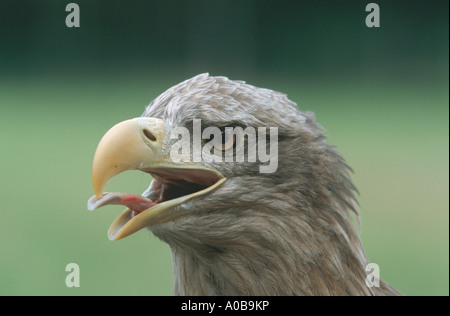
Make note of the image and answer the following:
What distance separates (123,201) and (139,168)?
0.06m

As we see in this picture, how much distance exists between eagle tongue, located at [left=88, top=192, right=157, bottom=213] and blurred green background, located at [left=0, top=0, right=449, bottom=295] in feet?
6.51

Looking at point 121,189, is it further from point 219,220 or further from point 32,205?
point 219,220

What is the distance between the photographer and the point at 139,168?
1089 millimetres

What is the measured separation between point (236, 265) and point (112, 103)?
369 centimetres

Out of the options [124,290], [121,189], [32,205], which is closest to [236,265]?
[124,290]

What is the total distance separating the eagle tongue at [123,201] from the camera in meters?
1.07

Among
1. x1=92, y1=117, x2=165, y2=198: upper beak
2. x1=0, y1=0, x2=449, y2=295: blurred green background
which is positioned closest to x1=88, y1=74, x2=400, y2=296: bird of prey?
x1=92, y1=117, x2=165, y2=198: upper beak

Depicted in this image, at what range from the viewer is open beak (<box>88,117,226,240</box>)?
1059mm

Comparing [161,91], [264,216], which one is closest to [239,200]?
[264,216]

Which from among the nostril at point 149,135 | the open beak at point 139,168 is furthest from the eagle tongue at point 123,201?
the nostril at point 149,135

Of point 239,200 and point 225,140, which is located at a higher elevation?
point 225,140

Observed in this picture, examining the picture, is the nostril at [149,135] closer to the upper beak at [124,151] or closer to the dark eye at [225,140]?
the upper beak at [124,151]

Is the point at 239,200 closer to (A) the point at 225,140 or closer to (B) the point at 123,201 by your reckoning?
(A) the point at 225,140
